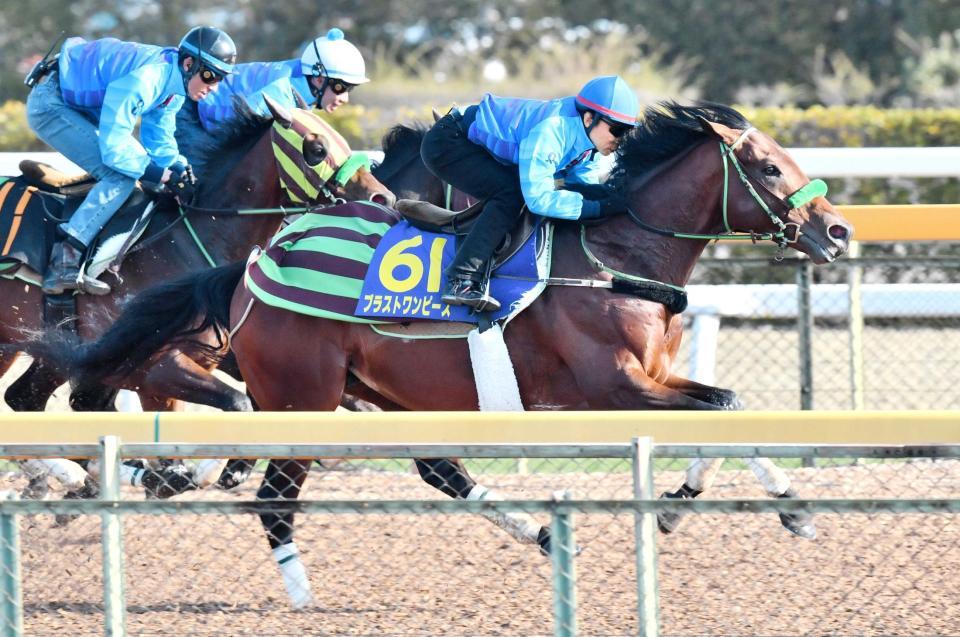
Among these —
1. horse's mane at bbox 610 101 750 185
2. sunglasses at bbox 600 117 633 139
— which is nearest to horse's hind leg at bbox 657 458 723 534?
horse's mane at bbox 610 101 750 185

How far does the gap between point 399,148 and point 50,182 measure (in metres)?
1.52

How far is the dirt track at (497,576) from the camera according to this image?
4258mm

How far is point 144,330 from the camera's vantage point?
5.22 metres

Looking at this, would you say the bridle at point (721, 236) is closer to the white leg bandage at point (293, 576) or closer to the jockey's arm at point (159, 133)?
the white leg bandage at point (293, 576)

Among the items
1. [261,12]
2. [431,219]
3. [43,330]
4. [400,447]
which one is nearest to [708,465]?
[431,219]

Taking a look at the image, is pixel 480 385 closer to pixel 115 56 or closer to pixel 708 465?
pixel 708 465

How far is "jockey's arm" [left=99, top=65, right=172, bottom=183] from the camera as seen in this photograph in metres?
5.68

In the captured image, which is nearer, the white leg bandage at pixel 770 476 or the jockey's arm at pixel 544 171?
the jockey's arm at pixel 544 171

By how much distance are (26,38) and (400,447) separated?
1751 centimetres

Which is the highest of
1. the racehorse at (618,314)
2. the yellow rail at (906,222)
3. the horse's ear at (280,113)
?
the horse's ear at (280,113)

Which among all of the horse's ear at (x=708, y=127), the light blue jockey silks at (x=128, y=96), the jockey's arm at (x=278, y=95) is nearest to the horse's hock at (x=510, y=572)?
the horse's ear at (x=708, y=127)

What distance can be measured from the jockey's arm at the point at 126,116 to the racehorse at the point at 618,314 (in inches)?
38.3

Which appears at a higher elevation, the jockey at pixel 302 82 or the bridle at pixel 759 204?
the jockey at pixel 302 82

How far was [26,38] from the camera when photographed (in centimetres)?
1919
